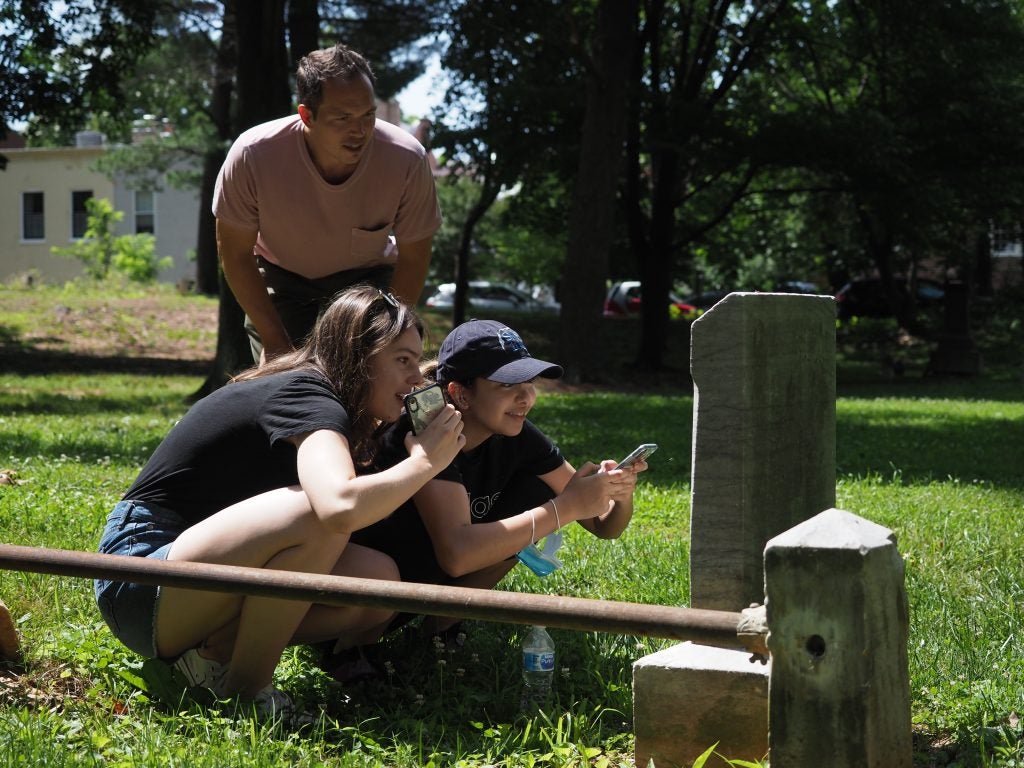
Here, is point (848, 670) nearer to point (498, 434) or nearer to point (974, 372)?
point (498, 434)

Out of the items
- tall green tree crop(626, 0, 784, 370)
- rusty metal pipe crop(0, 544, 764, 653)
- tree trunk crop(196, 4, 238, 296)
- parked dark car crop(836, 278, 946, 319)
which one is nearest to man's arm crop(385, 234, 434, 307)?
rusty metal pipe crop(0, 544, 764, 653)

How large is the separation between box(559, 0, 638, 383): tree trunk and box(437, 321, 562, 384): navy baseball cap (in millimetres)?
12319

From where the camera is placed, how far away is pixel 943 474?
25.0 ft

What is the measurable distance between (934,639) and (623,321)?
22.4m

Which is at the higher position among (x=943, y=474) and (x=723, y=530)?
(x=723, y=530)

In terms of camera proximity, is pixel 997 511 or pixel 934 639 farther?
pixel 997 511

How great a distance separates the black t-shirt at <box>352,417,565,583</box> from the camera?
3.56 meters

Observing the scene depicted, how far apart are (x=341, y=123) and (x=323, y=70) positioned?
0.67ft

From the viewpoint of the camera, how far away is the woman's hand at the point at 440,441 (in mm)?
2996

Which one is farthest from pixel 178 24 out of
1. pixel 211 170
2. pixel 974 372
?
pixel 974 372

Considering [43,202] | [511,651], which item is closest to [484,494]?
[511,651]

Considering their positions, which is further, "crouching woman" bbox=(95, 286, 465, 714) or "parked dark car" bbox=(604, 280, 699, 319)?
"parked dark car" bbox=(604, 280, 699, 319)

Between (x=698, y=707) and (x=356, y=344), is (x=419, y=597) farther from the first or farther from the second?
(x=356, y=344)

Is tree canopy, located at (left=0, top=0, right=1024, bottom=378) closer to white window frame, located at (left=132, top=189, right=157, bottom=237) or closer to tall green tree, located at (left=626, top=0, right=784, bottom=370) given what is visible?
tall green tree, located at (left=626, top=0, right=784, bottom=370)
